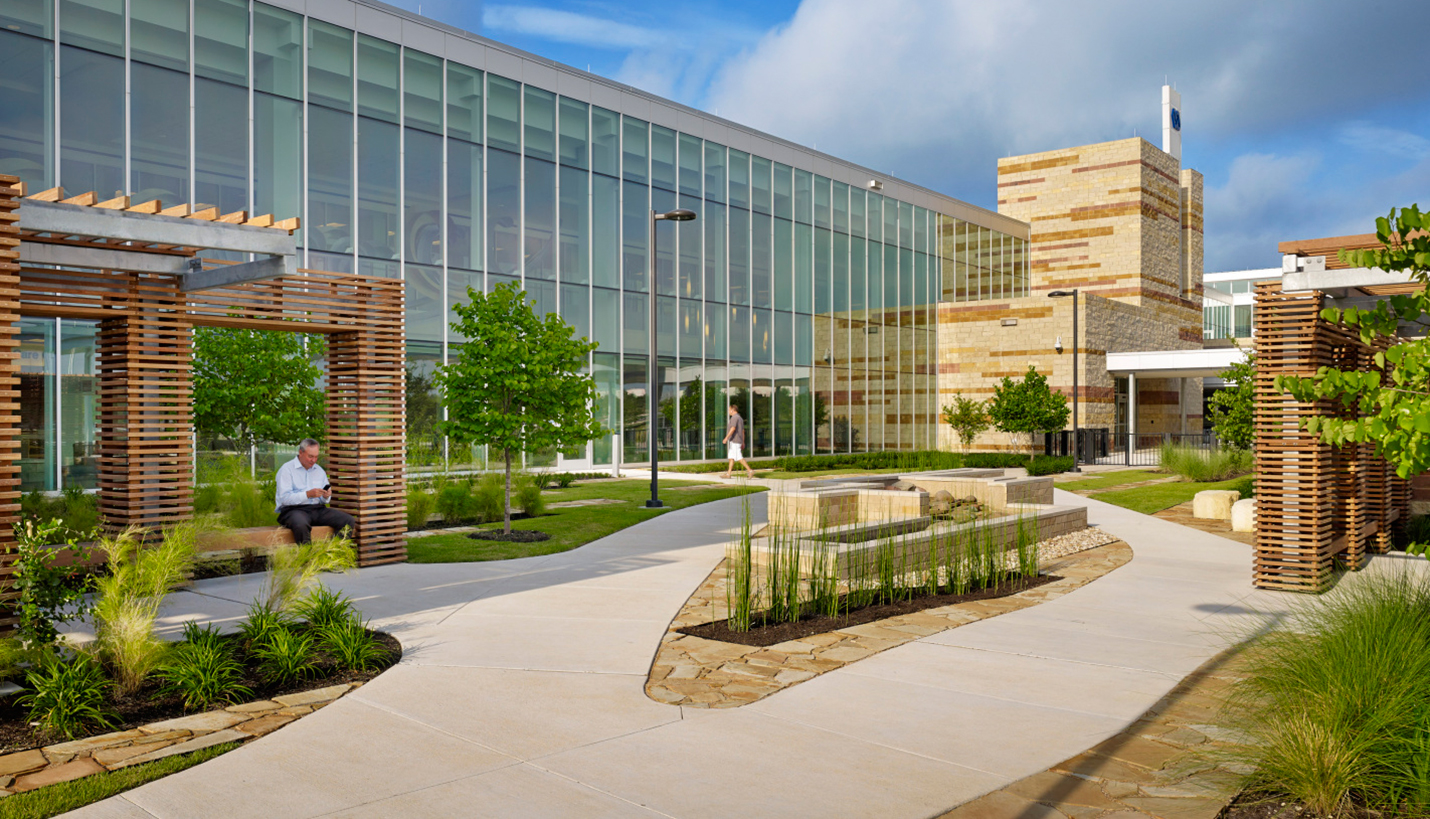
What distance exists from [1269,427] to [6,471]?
11559 millimetres

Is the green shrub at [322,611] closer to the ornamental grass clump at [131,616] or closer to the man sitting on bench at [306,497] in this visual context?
the ornamental grass clump at [131,616]

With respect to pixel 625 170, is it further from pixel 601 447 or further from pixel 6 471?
pixel 6 471

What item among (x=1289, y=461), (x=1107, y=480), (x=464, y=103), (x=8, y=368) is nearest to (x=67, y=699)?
(x=8, y=368)

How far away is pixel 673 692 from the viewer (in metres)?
6.44

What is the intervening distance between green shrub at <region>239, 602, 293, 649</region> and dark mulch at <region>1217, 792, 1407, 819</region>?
5883 millimetres

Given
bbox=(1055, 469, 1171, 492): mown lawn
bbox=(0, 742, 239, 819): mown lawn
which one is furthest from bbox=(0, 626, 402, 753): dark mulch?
bbox=(1055, 469, 1171, 492): mown lawn

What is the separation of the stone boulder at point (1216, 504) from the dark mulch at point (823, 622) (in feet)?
30.2

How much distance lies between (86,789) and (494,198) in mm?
22928

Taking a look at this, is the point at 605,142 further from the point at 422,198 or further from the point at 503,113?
the point at 422,198

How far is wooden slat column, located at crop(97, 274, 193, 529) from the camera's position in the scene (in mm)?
10508

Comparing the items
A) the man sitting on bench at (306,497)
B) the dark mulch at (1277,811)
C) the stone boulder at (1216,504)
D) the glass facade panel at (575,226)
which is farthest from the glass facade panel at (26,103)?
the stone boulder at (1216,504)

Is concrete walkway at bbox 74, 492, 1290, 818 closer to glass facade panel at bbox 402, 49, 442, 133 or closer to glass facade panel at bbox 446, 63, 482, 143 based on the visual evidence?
glass facade panel at bbox 402, 49, 442, 133

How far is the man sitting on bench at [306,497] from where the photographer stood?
11469mm

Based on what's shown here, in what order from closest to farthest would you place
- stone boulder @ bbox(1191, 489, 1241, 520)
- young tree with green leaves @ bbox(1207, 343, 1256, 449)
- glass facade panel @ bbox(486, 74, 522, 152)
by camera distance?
stone boulder @ bbox(1191, 489, 1241, 520) → young tree with green leaves @ bbox(1207, 343, 1256, 449) → glass facade panel @ bbox(486, 74, 522, 152)
